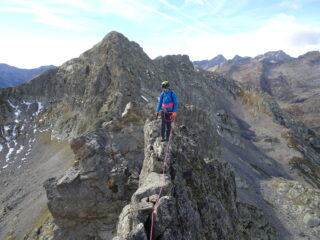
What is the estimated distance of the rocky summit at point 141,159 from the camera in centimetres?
1725

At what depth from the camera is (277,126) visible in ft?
352

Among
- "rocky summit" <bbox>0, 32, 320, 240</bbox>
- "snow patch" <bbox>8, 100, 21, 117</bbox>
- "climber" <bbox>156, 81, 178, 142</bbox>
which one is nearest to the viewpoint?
"rocky summit" <bbox>0, 32, 320, 240</bbox>

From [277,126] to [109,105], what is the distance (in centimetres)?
7554

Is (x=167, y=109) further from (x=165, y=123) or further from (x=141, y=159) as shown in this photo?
(x=141, y=159)

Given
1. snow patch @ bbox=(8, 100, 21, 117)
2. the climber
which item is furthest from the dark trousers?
snow patch @ bbox=(8, 100, 21, 117)

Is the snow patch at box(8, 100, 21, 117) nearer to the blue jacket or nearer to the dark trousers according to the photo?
the dark trousers

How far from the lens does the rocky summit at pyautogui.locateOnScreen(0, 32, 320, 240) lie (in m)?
17.2

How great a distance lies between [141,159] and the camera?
27.8 metres

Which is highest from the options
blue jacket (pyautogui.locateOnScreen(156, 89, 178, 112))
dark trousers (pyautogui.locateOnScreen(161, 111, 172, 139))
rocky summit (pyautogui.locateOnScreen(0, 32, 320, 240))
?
blue jacket (pyautogui.locateOnScreen(156, 89, 178, 112))

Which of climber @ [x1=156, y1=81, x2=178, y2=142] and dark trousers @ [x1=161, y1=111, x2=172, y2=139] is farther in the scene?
dark trousers @ [x1=161, y1=111, x2=172, y2=139]

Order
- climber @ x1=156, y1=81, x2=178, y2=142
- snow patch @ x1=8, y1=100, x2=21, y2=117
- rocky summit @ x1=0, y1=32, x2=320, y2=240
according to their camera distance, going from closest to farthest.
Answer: rocky summit @ x1=0, y1=32, x2=320, y2=240 → climber @ x1=156, y1=81, x2=178, y2=142 → snow patch @ x1=8, y1=100, x2=21, y2=117

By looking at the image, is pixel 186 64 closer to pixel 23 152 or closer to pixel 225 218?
pixel 23 152

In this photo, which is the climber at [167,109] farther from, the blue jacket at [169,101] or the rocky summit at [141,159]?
the rocky summit at [141,159]

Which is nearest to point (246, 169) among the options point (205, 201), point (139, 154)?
point (139, 154)
